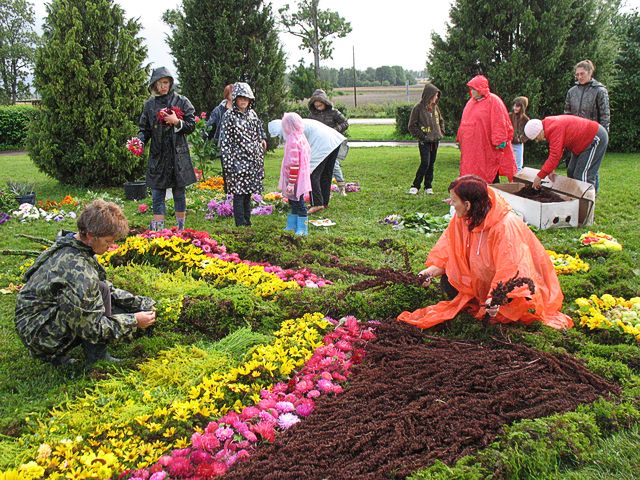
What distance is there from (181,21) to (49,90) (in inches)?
227

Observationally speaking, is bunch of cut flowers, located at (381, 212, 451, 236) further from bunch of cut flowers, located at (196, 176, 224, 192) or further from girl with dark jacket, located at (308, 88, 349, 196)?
bunch of cut flowers, located at (196, 176, 224, 192)

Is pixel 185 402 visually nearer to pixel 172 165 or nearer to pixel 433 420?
pixel 433 420

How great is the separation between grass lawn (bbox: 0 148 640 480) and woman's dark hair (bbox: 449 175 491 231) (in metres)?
0.76

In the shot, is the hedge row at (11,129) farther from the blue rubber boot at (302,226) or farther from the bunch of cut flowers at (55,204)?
the blue rubber boot at (302,226)

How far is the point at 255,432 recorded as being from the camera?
3018 millimetres

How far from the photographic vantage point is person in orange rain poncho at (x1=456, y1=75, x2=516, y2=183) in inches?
296

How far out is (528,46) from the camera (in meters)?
13.5

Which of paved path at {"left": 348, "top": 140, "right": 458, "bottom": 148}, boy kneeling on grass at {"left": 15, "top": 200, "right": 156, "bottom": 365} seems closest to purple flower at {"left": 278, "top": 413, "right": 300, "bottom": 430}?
boy kneeling on grass at {"left": 15, "top": 200, "right": 156, "bottom": 365}

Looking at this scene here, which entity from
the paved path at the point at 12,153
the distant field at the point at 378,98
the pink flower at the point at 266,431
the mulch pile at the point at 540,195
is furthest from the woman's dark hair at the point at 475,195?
the distant field at the point at 378,98

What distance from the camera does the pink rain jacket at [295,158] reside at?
701cm

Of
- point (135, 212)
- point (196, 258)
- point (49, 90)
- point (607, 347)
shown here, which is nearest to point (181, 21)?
point (49, 90)

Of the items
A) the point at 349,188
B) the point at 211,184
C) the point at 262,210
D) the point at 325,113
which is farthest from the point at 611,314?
the point at 211,184

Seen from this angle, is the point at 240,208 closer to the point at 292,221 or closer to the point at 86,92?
the point at 292,221

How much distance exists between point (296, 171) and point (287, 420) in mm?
4273
